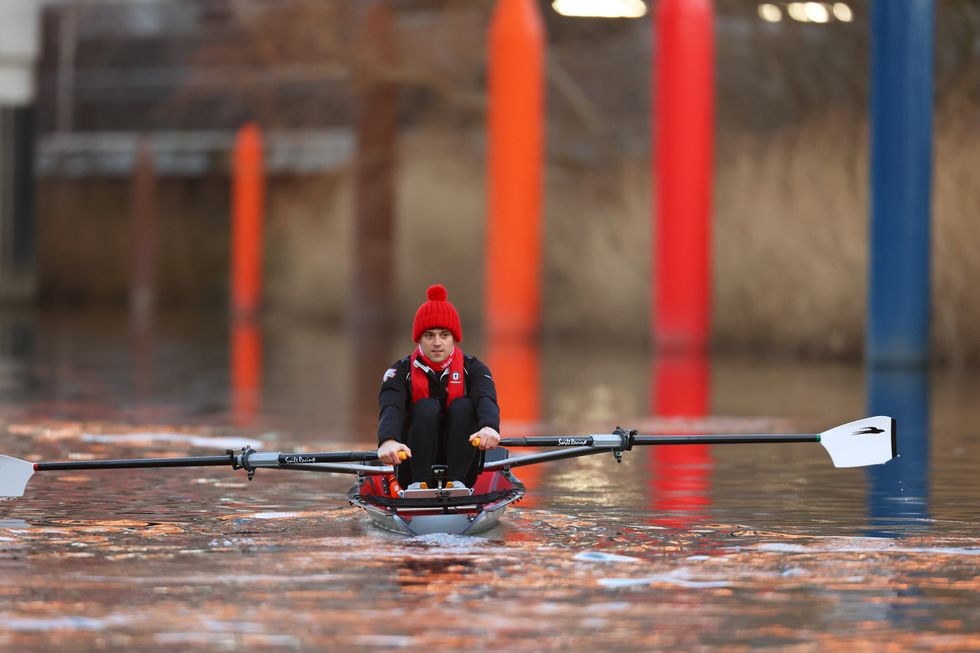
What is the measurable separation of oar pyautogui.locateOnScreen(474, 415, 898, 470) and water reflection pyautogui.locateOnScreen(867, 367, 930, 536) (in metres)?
0.25

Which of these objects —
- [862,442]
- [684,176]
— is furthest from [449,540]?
[684,176]

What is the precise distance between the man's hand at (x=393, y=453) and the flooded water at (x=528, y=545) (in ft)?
1.07

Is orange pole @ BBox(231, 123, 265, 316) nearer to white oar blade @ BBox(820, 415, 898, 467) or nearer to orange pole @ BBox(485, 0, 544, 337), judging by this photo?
orange pole @ BBox(485, 0, 544, 337)

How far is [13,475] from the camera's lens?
9117 millimetres

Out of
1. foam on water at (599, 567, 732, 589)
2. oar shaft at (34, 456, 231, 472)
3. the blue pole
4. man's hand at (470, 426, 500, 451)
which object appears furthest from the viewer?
the blue pole

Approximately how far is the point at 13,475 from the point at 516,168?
19209 mm

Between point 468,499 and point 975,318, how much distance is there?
532 inches

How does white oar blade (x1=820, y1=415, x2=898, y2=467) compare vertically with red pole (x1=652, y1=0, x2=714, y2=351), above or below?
below

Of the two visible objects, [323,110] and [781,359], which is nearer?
[781,359]

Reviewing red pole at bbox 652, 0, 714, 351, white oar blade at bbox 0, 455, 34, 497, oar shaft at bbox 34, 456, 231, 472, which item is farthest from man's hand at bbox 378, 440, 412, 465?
red pole at bbox 652, 0, 714, 351

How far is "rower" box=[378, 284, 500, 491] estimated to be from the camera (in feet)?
28.4

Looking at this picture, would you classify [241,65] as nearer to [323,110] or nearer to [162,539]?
[323,110]

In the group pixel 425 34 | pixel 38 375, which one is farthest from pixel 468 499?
pixel 425 34

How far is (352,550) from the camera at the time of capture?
7930mm
